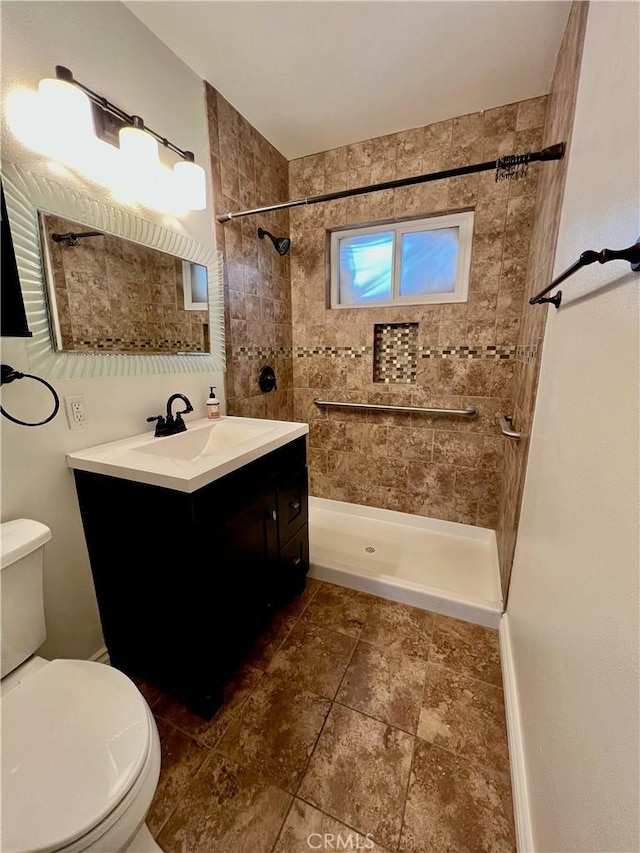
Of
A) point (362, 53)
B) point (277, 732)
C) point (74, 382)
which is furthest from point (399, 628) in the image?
point (362, 53)

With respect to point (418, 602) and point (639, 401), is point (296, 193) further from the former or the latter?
point (418, 602)

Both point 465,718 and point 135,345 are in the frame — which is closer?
point 465,718

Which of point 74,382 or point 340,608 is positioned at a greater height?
point 74,382

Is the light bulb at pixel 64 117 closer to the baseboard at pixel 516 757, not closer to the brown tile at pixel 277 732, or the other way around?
the brown tile at pixel 277 732

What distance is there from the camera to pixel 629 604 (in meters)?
0.47

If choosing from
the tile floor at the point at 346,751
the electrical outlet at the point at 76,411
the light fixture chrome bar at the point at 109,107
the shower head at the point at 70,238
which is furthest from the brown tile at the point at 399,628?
the light fixture chrome bar at the point at 109,107

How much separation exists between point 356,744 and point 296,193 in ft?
9.75

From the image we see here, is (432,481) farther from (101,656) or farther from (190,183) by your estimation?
(190,183)

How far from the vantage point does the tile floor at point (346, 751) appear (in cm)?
91

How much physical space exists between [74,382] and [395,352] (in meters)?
1.84

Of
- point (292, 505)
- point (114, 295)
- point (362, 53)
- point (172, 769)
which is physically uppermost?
point (362, 53)

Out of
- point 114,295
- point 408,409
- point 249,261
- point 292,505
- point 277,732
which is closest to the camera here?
point 277,732

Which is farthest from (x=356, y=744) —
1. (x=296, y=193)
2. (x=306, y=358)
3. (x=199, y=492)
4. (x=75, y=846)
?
(x=296, y=193)

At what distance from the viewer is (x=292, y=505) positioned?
155 centimetres
